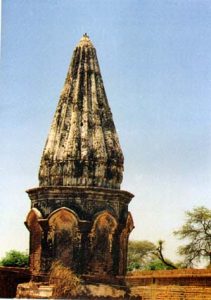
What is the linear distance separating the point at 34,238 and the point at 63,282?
1.18 meters

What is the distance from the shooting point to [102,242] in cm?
1145

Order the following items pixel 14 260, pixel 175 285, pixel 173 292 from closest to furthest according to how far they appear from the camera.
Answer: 1. pixel 173 292
2. pixel 175 285
3. pixel 14 260

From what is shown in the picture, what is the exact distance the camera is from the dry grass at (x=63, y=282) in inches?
430

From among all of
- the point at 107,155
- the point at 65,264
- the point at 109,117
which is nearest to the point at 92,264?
the point at 65,264

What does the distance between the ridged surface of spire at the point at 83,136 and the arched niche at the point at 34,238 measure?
0.63 m

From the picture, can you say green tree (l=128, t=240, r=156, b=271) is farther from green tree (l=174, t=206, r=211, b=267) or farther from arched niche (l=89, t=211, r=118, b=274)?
arched niche (l=89, t=211, r=118, b=274)

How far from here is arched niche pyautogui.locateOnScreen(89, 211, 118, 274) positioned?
11273 millimetres

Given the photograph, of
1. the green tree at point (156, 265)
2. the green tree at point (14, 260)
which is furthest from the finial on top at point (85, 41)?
the green tree at point (156, 265)

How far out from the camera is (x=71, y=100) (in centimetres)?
1226

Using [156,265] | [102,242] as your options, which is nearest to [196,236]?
[156,265]

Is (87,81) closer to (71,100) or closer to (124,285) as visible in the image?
(71,100)

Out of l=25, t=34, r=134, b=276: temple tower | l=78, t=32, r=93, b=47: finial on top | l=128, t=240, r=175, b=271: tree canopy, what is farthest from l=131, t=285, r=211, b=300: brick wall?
l=128, t=240, r=175, b=271: tree canopy

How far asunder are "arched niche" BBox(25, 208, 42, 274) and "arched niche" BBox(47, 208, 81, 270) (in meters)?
0.28

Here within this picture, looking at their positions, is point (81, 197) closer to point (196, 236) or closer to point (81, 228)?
point (81, 228)
